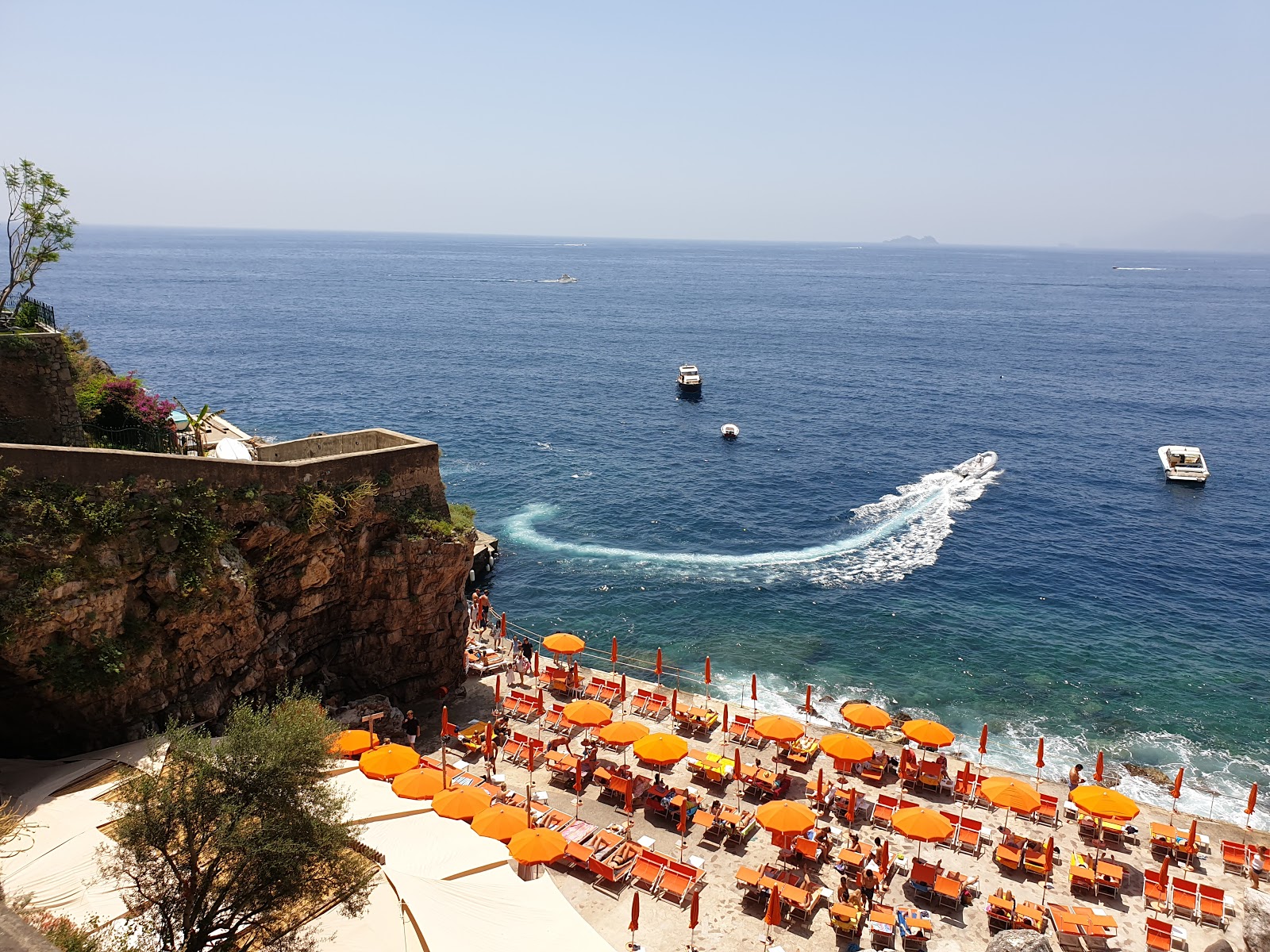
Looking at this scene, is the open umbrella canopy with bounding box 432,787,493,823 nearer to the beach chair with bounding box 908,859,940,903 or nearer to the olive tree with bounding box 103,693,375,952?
the olive tree with bounding box 103,693,375,952

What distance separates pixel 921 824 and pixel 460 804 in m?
12.0

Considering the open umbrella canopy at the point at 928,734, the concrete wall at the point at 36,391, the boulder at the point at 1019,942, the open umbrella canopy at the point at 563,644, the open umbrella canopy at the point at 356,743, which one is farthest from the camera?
the open umbrella canopy at the point at 563,644

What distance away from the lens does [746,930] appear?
1919 cm

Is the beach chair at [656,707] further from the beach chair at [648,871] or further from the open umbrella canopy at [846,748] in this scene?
the beach chair at [648,871]

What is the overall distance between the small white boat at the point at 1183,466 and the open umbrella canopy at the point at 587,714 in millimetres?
52788

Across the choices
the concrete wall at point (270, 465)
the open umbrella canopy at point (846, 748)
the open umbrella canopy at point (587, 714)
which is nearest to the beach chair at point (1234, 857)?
the open umbrella canopy at point (846, 748)

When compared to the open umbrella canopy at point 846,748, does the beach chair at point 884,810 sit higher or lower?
lower

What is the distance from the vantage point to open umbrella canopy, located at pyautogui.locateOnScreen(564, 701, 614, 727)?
25609 millimetres

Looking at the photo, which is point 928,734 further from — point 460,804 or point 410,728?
point 410,728

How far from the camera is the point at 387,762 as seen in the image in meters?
22.1

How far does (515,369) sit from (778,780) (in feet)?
257

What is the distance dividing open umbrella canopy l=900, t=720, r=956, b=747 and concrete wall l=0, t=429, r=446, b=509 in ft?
57.3

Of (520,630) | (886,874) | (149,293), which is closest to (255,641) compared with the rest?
(520,630)

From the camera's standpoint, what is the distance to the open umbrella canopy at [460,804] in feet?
66.9
